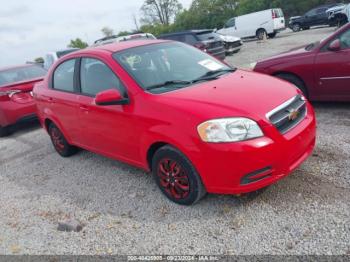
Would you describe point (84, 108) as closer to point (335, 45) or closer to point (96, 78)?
point (96, 78)

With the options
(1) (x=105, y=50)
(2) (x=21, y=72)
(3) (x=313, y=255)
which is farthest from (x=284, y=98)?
(2) (x=21, y=72)

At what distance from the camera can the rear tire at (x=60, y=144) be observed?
565 centimetres

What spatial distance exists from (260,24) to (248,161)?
23.0 meters

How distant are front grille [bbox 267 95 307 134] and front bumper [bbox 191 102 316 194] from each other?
0.07 metres

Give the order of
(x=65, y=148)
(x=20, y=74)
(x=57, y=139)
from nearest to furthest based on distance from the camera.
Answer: (x=65, y=148) < (x=57, y=139) < (x=20, y=74)

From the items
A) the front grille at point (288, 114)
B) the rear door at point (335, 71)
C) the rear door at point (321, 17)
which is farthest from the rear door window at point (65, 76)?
the rear door at point (321, 17)

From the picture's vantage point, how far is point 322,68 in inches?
221

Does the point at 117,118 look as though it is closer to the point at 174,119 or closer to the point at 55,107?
the point at 174,119

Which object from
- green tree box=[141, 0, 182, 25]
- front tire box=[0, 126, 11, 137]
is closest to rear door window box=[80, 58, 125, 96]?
front tire box=[0, 126, 11, 137]

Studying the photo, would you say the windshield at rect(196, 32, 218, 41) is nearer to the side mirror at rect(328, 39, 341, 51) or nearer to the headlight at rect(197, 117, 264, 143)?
the side mirror at rect(328, 39, 341, 51)

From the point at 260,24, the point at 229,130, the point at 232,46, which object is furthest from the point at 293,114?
the point at 260,24

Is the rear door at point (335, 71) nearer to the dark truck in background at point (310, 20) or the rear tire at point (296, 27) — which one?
the dark truck in background at point (310, 20)

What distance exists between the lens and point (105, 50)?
175 inches

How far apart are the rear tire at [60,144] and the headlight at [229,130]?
3.15 m
